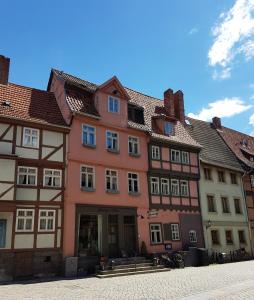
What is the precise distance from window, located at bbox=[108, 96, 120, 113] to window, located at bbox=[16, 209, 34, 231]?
943 cm

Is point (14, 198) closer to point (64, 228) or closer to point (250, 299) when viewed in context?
point (64, 228)

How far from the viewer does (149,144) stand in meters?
27.4

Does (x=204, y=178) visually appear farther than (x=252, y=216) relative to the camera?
No

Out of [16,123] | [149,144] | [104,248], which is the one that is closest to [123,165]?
[149,144]

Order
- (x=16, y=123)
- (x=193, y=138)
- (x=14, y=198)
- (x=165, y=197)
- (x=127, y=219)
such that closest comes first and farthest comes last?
(x=14, y=198) < (x=16, y=123) < (x=127, y=219) < (x=165, y=197) < (x=193, y=138)

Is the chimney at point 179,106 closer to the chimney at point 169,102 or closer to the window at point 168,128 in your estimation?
the chimney at point 169,102

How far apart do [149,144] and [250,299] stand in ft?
54.2

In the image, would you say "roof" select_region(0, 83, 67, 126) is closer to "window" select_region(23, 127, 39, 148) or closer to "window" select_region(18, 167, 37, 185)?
"window" select_region(23, 127, 39, 148)

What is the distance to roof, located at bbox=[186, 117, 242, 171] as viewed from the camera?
3241 centimetres

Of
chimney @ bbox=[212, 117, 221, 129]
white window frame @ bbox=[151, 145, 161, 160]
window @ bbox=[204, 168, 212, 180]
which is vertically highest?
chimney @ bbox=[212, 117, 221, 129]

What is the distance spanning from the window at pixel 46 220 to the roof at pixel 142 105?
6929 millimetres

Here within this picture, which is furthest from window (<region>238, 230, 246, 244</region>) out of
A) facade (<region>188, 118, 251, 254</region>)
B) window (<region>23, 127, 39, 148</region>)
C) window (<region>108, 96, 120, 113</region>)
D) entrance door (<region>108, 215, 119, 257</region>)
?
window (<region>23, 127, 39, 148</region>)

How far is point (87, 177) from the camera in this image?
23281mm

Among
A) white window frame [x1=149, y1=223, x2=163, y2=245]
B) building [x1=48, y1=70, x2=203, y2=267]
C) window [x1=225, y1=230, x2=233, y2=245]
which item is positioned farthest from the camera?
window [x1=225, y1=230, x2=233, y2=245]
